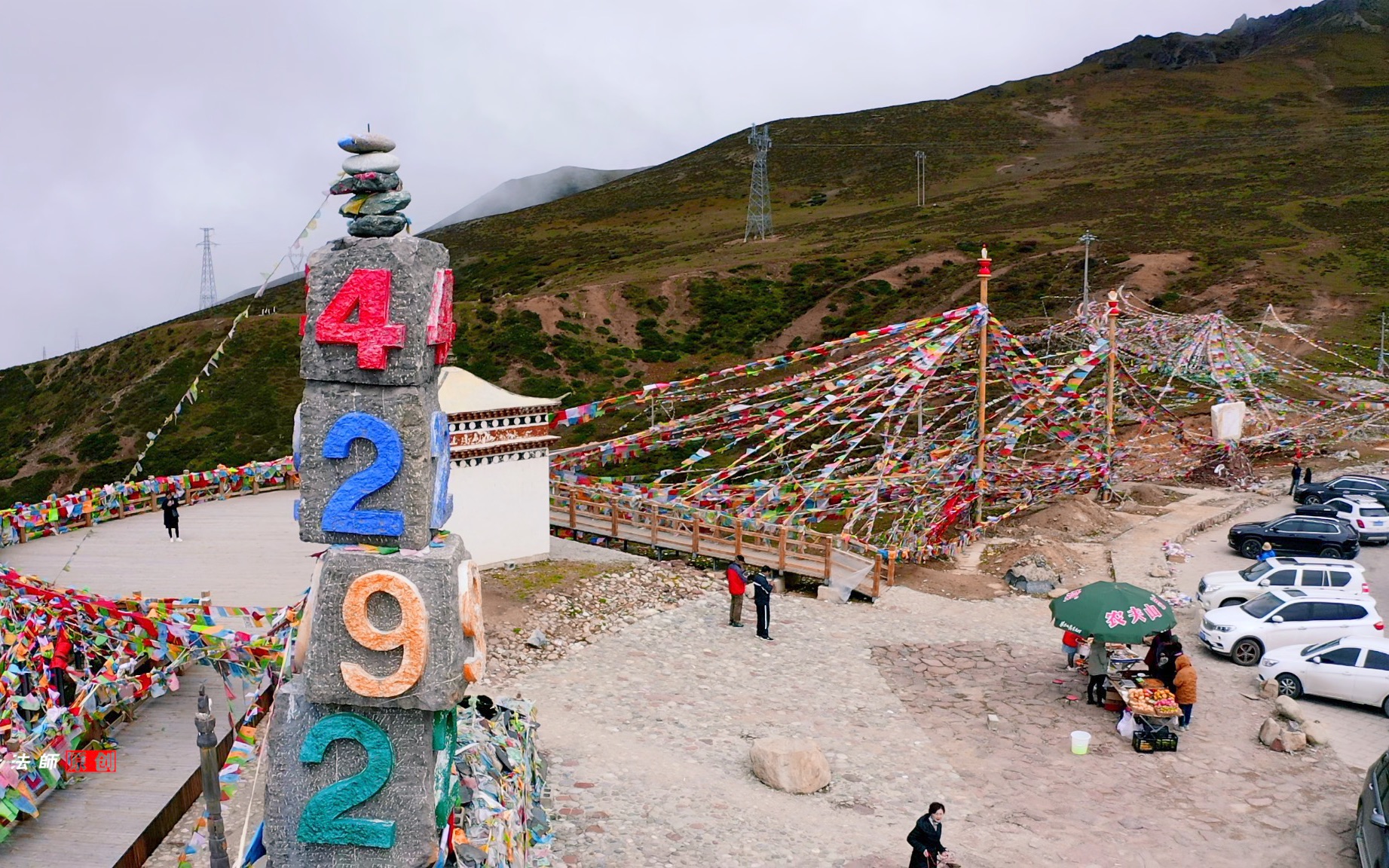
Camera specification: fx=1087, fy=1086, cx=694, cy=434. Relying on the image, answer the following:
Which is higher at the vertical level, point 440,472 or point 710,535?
point 440,472

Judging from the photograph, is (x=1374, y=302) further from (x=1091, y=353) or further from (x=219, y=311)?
(x=219, y=311)

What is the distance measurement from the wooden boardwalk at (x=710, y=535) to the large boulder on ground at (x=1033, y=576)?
2.80 metres

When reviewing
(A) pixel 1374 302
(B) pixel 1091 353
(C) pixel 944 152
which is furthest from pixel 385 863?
(C) pixel 944 152

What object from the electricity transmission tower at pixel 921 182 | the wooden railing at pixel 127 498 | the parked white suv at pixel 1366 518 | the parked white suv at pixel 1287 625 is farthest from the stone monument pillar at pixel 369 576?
the electricity transmission tower at pixel 921 182

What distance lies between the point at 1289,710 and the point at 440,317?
14220 mm

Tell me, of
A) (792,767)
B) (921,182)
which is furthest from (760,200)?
(792,767)

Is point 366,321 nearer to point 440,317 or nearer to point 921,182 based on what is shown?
point 440,317

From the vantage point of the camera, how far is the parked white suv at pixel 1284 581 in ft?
69.1

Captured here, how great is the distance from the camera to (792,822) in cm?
1331

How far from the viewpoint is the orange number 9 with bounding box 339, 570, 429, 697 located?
8383mm

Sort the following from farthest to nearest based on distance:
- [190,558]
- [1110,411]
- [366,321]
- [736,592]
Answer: [1110,411]
[190,558]
[736,592]
[366,321]

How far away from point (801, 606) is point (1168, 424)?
21011mm

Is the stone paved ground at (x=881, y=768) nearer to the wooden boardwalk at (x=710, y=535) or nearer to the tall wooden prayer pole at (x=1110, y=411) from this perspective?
the wooden boardwalk at (x=710, y=535)

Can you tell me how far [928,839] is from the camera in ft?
35.7
